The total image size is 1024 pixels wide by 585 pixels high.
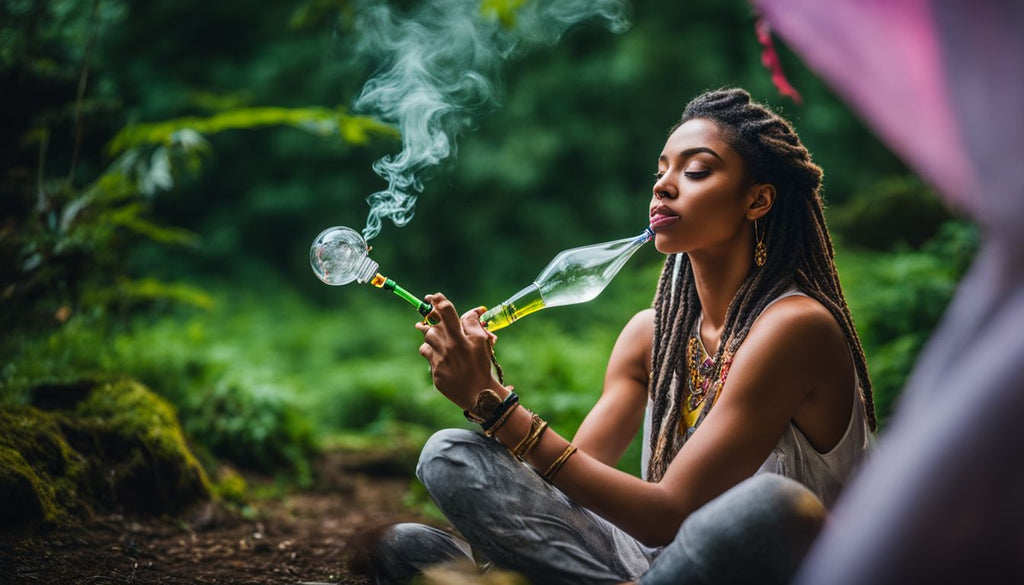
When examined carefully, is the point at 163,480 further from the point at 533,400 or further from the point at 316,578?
the point at 533,400

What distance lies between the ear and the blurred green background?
2548 millimetres

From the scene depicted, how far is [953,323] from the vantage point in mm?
1454

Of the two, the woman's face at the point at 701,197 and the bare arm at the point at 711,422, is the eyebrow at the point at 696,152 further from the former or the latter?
the bare arm at the point at 711,422

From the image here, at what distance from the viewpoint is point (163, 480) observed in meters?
3.45

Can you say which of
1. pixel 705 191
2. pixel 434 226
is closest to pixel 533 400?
pixel 705 191

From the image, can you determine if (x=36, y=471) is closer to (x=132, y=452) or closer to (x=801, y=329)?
(x=132, y=452)

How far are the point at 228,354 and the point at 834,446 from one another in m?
4.57

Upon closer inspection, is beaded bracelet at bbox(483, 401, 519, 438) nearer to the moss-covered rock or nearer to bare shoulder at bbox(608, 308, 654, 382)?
bare shoulder at bbox(608, 308, 654, 382)

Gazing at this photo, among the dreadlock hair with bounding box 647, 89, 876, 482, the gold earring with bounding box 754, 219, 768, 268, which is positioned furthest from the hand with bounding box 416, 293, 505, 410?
the gold earring with bounding box 754, 219, 768, 268

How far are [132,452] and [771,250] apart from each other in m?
2.69

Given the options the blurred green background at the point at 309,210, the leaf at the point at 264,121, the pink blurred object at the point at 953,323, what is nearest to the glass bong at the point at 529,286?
the pink blurred object at the point at 953,323

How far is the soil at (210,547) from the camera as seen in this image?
2.54 metres

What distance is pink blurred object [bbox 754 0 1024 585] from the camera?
129 centimetres

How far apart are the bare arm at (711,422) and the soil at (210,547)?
0.72m
